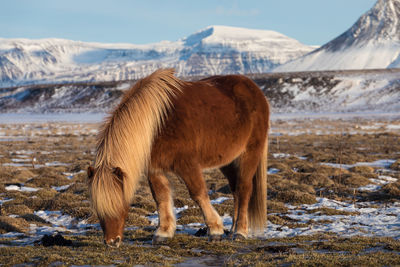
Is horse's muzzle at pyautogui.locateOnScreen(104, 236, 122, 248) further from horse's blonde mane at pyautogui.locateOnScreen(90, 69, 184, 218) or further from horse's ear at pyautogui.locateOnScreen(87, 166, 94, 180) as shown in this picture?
horse's ear at pyautogui.locateOnScreen(87, 166, 94, 180)

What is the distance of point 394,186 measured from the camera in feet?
41.3

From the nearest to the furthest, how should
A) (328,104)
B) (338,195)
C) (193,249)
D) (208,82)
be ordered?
(193,249), (208,82), (338,195), (328,104)

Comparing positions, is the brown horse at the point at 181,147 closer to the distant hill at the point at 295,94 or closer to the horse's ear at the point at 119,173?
the horse's ear at the point at 119,173

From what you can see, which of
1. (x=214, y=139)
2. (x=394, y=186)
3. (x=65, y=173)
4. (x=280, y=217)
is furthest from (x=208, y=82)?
(x=65, y=173)

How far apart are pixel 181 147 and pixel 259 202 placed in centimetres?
223

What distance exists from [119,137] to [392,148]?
76.5 feet

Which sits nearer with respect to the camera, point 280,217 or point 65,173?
point 280,217

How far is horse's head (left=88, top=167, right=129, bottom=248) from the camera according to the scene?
5762mm

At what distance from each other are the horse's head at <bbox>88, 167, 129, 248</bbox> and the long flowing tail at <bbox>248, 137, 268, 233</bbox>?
2768mm

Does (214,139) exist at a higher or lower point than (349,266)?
higher

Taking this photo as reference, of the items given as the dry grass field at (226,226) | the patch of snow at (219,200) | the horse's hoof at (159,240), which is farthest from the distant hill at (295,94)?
the horse's hoof at (159,240)

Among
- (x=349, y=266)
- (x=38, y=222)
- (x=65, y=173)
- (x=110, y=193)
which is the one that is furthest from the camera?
(x=65, y=173)

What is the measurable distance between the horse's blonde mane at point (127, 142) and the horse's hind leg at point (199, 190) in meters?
0.58

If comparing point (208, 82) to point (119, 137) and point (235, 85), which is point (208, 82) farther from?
point (119, 137)
